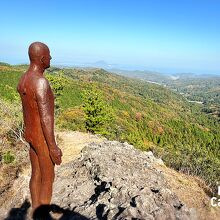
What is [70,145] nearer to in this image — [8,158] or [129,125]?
[8,158]

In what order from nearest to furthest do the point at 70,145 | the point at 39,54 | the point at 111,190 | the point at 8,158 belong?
the point at 39,54, the point at 111,190, the point at 8,158, the point at 70,145

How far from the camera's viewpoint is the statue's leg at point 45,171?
5.72 m

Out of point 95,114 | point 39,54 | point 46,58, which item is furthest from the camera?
point 95,114

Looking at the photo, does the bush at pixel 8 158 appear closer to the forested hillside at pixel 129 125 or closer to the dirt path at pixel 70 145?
the dirt path at pixel 70 145

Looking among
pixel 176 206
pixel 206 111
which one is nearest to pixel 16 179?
pixel 176 206

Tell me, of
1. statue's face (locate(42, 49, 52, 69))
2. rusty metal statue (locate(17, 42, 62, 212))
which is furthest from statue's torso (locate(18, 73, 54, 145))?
statue's face (locate(42, 49, 52, 69))

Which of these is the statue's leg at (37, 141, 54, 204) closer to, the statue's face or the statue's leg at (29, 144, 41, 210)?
the statue's leg at (29, 144, 41, 210)

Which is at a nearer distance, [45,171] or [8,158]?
[45,171]

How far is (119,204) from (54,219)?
167cm

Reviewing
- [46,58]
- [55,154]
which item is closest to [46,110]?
[55,154]

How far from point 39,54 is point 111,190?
4.94 m

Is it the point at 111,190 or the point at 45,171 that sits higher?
the point at 45,171

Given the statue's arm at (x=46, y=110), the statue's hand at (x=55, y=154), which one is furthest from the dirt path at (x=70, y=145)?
the statue's arm at (x=46, y=110)

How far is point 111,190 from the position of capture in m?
9.02
